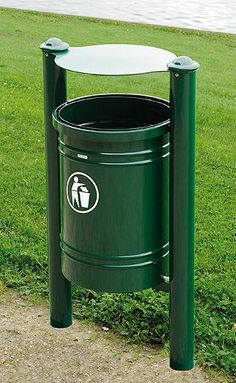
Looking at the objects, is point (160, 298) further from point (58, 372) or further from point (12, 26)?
point (12, 26)

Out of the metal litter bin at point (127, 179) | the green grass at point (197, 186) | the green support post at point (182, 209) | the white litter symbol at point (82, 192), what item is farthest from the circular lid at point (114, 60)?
the green grass at point (197, 186)

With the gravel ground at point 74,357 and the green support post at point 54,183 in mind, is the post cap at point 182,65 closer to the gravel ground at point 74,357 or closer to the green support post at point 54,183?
the green support post at point 54,183

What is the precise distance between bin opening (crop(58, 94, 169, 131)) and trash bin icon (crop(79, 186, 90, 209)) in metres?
0.43

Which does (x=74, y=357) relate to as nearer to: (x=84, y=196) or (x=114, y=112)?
(x=84, y=196)

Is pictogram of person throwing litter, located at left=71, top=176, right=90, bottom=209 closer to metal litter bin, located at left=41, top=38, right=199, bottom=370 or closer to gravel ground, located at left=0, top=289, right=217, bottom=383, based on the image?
metal litter bin, located at left=41, top=38, right=199, bottom=370

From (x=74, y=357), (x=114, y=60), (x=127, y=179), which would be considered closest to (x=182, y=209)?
(x=127, y=179)

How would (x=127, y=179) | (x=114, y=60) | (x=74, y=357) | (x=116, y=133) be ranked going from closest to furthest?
1. (x=116, y=133)
2. (x=127, y=179)
3. (x=114, y=60)
4. (x=74, y=357)

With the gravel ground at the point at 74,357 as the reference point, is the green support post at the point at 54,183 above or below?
above

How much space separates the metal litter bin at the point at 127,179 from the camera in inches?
149

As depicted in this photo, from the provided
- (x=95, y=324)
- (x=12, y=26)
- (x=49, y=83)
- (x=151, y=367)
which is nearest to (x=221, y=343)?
(x=151, y=367)

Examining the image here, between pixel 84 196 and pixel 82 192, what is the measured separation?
0.08 feet

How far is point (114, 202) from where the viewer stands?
3.86 metres

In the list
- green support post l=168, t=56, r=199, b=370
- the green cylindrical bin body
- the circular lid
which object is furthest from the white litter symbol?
the circular lid

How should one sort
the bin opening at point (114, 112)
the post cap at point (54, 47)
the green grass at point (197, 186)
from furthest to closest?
the green grass at point (197, 186) < the bin opening at point (114, 112) < the post cap at point (54, 47)
